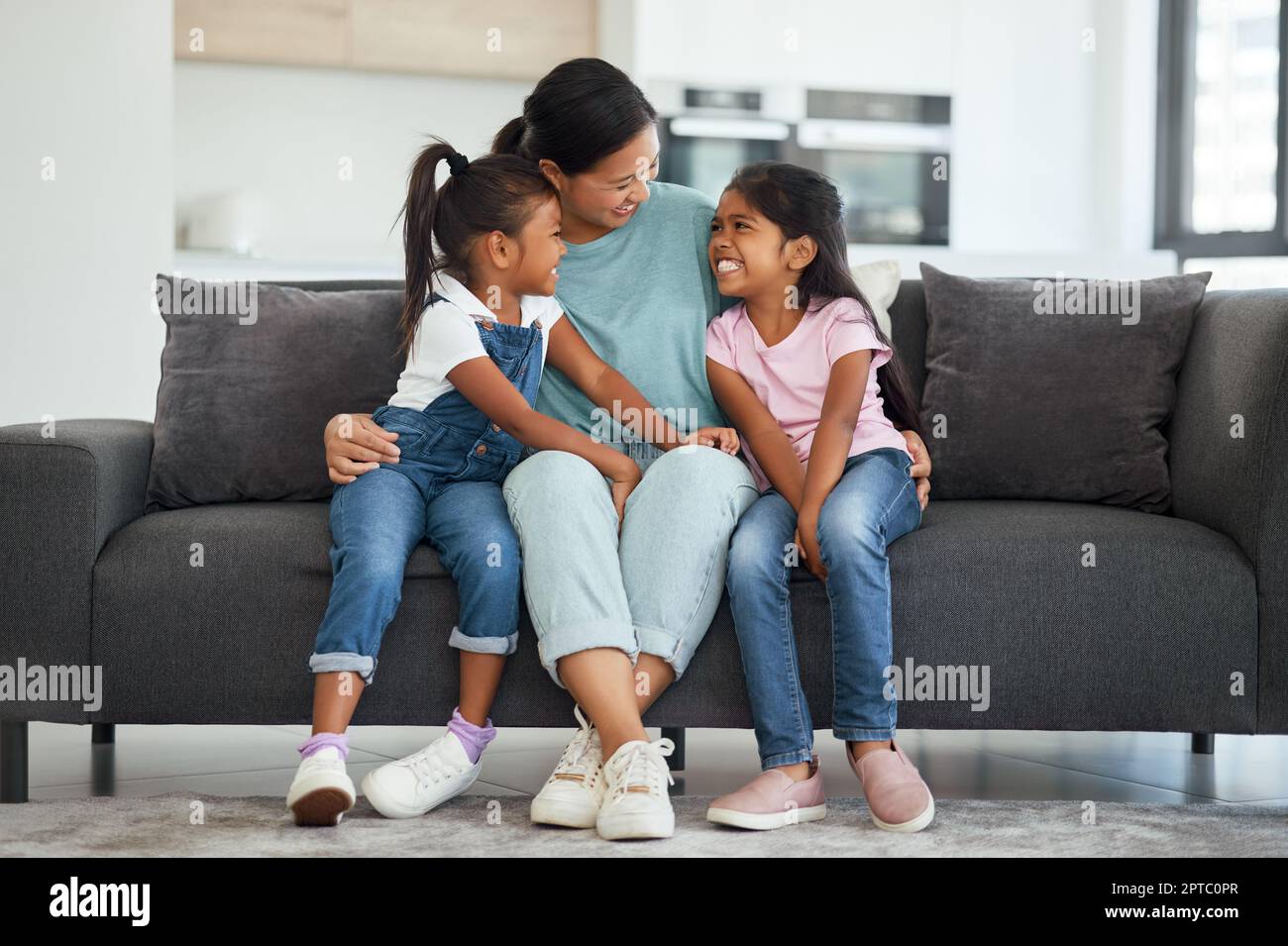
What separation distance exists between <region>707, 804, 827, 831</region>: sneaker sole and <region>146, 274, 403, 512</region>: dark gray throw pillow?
2.90 ft

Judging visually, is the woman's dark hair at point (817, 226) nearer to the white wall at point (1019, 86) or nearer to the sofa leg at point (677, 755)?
the sofa leg at point (677, 755)

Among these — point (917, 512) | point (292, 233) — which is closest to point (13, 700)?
point (917, 512)

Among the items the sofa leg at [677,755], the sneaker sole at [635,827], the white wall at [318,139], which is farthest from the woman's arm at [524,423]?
the white wall at [318,139]

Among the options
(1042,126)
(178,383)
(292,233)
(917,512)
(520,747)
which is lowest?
(520,747)

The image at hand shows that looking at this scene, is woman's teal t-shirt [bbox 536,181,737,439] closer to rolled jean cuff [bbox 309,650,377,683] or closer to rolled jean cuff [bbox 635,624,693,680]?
rolled jean cuff [bbox 635,624,693,680]

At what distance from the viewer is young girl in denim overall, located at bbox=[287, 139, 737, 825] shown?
68.7 inches

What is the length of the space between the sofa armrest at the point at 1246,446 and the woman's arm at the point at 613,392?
70 cm

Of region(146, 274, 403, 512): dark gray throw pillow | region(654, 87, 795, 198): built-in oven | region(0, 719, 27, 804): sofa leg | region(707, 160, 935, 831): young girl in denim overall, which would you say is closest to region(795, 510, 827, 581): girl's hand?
region(707, 160, 935, 831): young girl in denim overall

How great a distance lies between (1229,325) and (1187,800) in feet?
2.31

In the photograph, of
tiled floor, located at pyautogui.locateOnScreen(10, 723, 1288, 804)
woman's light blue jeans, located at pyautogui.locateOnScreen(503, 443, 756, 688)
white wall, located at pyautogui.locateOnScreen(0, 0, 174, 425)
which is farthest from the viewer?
white wall, located at pyautogui.locateOnScreen(0, 0, 174, 425)

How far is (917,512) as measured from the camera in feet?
6.48

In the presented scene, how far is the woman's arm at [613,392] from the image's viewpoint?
1982 millimetres

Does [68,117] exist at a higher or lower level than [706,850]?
higher

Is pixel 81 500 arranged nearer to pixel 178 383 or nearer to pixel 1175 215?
pixel 178 383
